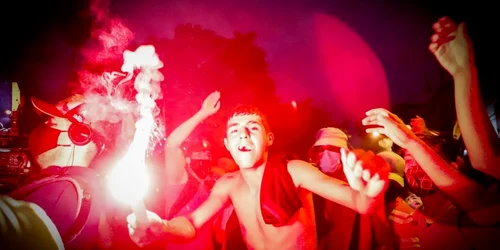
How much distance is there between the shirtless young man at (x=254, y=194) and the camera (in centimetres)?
410

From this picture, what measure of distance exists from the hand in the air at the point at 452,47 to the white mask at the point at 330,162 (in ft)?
6.36

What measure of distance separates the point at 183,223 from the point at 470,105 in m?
4.04

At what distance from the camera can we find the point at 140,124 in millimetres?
4750

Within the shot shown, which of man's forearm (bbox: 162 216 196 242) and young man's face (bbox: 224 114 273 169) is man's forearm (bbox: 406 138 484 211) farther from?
man's forearm (bbox: 162 216 196 242)

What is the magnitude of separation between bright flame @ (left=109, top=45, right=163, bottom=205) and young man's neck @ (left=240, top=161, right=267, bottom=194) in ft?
4.59

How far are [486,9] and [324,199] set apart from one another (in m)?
4.26

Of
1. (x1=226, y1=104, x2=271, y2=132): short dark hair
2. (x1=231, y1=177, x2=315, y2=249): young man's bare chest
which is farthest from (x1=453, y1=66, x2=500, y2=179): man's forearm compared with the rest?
(x1=226, y1=104, x2=271, y2=132): short dark hair

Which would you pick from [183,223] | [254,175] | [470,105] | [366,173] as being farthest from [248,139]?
[470,105]

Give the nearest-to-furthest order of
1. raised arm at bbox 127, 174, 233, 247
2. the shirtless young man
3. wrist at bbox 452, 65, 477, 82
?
raised arm at bbox 127, 174, 233, 247 < the shirtless young man < wrist at bbox 452, 65, 477, 82

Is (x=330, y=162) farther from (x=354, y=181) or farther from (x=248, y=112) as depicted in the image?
(x=248, y=112)

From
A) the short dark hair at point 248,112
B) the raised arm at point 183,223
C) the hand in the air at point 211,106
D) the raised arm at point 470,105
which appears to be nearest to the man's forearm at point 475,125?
the raised arm at point 470,105

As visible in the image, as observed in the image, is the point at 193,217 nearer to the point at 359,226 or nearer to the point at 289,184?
the point at 289,184

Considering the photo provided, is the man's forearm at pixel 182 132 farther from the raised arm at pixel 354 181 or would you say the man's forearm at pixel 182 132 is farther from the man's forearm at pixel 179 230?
the raised arm at pixel 354 181

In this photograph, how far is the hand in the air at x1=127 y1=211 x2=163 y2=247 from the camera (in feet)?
11.6
